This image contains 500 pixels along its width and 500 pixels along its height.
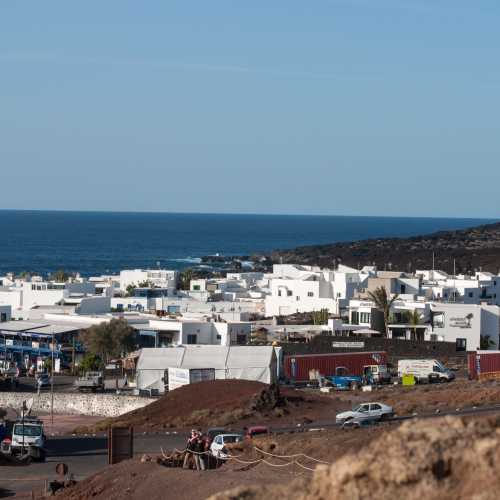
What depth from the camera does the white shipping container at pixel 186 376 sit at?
42406 mm

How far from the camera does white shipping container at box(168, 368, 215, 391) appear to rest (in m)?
42.4

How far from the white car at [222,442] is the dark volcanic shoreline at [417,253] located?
298 ft

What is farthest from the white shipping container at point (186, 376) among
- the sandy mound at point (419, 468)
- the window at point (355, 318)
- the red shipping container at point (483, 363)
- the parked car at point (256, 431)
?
the sandy mound at point (419, 468)

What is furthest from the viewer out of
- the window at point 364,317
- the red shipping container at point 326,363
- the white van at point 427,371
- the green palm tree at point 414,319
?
the window at point 364,317

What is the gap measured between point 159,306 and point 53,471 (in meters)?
45.7

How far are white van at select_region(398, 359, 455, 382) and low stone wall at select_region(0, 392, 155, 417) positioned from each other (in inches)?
450

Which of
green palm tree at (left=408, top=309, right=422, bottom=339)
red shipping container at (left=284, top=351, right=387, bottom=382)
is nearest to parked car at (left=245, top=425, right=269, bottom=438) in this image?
red shipping container at (left=284, top=351, right=387, bottom=382)

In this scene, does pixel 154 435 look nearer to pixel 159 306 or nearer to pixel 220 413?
pixel 220 413

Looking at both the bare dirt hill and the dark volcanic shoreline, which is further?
the dark volcanic shoreline

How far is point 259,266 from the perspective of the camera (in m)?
141

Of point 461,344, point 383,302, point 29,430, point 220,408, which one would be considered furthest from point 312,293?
point 29,430

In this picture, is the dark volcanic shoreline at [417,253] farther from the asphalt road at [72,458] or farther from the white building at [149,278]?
the asphalt road at [72,458]

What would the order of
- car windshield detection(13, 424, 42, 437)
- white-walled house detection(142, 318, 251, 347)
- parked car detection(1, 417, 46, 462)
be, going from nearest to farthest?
parked car detection(1, 417, 46, 462) → car windshield detection(13, 424, 42, 437) → white-walled house detection(142, 318, 251, 347)

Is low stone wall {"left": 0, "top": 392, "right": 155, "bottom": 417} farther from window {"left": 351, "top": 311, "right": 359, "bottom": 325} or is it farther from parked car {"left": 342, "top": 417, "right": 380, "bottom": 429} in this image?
window {"left": 351, "top": 311, "right": 359, "bottom": 325}
